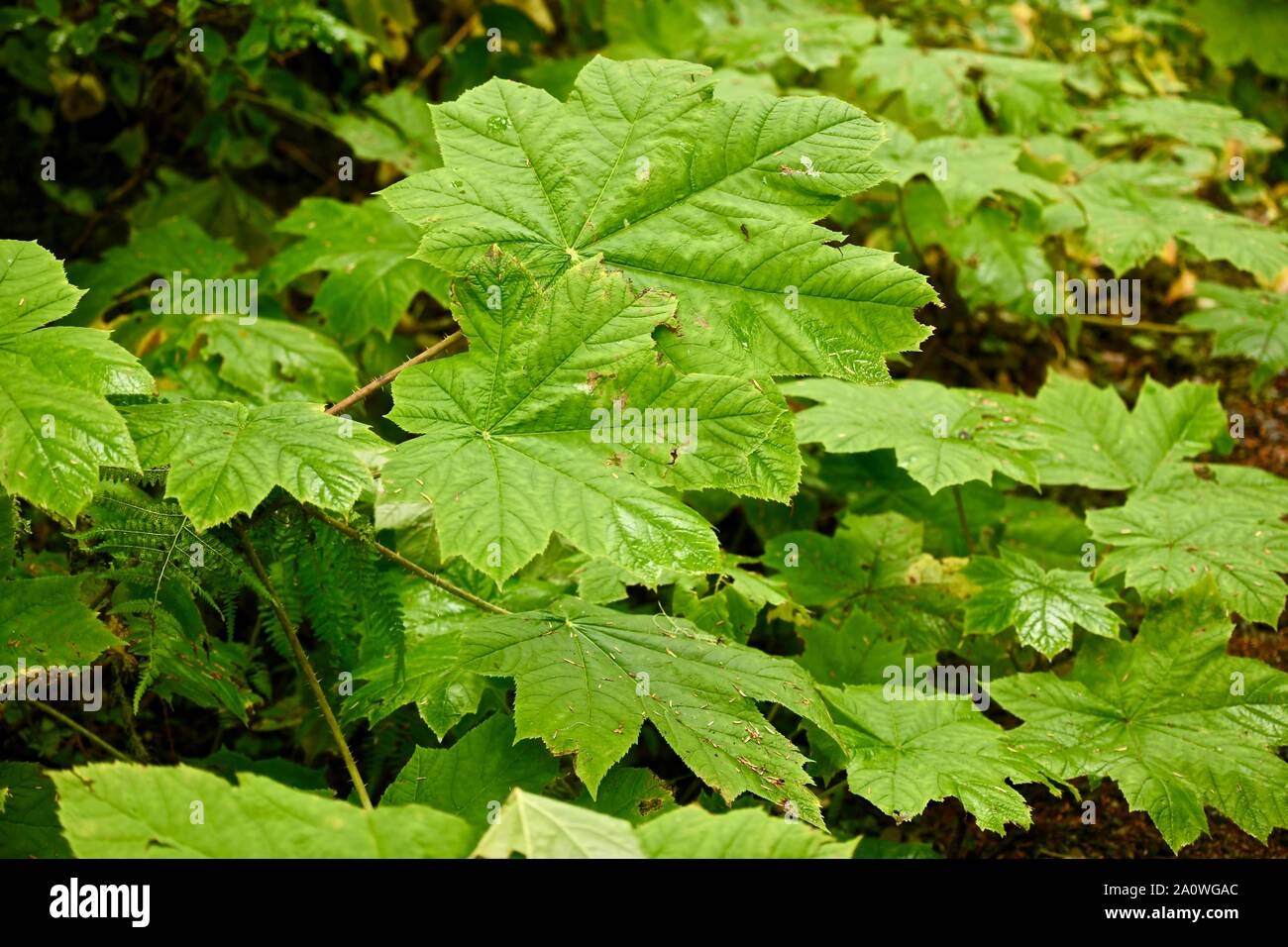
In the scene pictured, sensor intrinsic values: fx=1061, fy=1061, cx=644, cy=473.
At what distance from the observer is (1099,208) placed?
132 inches

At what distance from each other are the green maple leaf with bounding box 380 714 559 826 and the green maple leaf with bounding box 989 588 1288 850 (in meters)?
1.02

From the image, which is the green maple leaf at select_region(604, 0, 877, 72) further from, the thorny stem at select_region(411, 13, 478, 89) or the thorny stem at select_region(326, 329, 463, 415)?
the thorny stem at select_region(326, 329, 463, 415)

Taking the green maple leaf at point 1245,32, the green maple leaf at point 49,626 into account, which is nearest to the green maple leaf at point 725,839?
the green maple leaf at point 49,626

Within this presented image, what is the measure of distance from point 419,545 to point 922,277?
3.69 ft

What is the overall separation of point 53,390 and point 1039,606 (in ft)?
6.20

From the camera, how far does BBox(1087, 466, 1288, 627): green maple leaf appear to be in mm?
2297

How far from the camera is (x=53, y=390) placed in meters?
1.45

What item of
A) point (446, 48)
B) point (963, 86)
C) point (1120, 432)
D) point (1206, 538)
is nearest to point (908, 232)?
point (963, 86)

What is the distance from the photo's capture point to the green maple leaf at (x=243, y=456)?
1437mm

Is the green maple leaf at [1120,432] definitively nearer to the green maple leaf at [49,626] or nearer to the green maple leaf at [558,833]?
the green maple leaf at [558,833]

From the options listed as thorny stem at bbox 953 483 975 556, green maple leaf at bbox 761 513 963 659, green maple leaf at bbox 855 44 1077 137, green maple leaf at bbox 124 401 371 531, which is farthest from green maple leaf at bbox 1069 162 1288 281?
green maple leaf at bbox 124 401 371 531

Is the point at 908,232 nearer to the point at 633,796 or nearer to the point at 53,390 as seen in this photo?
the point at 633,796
